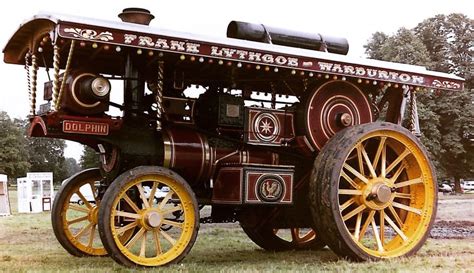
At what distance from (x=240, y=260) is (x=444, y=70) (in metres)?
31.9

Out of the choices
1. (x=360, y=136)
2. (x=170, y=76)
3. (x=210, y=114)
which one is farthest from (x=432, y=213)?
(x=170, y=76)

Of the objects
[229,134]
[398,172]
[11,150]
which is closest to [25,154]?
[11,150]

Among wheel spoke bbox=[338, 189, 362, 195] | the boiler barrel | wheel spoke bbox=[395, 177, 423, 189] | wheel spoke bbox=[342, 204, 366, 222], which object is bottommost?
wheel spoke bbox=[342, 204, 366, 222]

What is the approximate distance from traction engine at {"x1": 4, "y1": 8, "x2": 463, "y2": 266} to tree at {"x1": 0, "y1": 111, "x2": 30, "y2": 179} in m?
50.3

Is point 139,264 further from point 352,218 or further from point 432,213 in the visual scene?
point 432,213

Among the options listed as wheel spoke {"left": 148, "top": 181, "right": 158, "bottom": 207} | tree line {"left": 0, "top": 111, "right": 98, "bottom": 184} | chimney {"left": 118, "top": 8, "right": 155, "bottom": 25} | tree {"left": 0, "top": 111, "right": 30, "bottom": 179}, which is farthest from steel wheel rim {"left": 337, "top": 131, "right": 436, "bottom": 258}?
tree {"left": 0, "top": 111, "right": 30, "bottom": 179}

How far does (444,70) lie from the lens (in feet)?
122

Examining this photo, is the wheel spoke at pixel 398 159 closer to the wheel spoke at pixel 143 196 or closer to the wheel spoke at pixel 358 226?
the wheel spoke at pixel 358 226

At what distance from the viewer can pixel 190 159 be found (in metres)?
7.50

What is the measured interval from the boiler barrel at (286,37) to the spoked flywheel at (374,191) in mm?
1361

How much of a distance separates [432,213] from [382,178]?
80 cm

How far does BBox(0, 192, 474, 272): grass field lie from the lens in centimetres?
683

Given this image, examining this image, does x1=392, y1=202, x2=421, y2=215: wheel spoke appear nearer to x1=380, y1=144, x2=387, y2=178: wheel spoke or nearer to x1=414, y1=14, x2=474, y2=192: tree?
x1=380, y1=144, x2=387, y2=178: wheel spoke

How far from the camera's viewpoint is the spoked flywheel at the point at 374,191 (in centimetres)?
739
